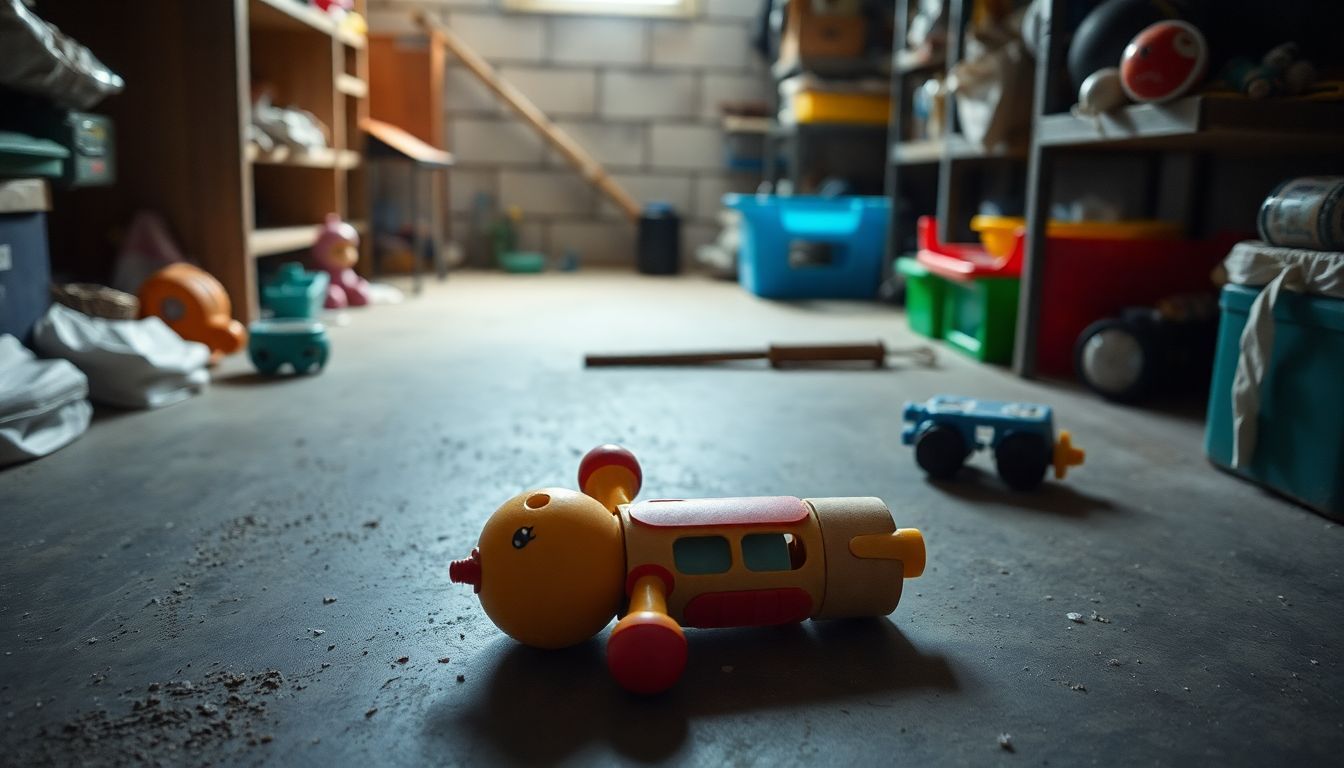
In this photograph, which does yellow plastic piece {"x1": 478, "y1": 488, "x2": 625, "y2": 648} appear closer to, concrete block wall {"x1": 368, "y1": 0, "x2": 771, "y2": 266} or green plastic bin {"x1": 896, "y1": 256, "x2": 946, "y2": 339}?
green plastic bin {"x1": 896, "y1": 256, "x2": 946, "y2": 339}

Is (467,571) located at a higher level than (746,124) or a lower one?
lower

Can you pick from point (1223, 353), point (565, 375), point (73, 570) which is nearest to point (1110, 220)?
point (1223, 353)

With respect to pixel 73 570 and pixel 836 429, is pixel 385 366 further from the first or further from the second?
pixel 73 570

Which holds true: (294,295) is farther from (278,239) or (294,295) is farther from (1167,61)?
(1167,61)

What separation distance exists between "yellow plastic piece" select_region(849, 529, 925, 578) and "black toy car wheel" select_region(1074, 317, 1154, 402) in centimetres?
134

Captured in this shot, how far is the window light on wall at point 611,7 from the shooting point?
5.27 meters

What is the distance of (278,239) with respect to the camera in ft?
10.2

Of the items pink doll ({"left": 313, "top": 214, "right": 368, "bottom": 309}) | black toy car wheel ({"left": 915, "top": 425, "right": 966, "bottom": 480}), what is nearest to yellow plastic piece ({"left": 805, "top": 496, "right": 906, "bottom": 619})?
black toy car wheel ({"left": 915, "top": 425, "right": 966, "bottom": 480})

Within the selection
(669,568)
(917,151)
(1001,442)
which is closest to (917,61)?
(917,151)

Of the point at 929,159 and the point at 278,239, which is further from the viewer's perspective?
the point at 929,159

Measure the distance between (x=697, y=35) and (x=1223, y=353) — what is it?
4287 mm

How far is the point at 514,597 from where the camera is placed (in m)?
0.92

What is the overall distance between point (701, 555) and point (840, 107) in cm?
357

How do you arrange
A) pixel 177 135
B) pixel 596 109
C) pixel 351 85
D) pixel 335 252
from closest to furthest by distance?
1. pixel 177 135
2. pixel 335 252
3. pixel 351 85
4. pixel 596 109
